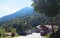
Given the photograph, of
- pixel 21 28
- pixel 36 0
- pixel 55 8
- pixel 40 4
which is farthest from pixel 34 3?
pixel 21 28

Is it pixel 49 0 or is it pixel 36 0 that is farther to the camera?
pixel 36 0

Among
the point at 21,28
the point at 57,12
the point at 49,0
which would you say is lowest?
the point at 21,28

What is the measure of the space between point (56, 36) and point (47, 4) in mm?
4150

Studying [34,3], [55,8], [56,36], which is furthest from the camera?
[34,3]

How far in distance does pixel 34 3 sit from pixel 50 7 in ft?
13.4

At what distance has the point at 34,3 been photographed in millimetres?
27547

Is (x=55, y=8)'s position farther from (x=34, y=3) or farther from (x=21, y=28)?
(x=21, y=28)

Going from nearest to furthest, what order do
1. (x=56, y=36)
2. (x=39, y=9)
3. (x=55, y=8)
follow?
1. (x=56, y=36)
2. (x=55, y=8)
3. (x=39, y=9)

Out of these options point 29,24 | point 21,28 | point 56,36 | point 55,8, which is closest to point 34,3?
point 55,8

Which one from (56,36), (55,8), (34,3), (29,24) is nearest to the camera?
(56,36)

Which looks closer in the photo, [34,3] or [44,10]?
[44,10]

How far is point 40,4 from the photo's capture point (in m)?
25.2

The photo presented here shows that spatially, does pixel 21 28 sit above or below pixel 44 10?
below

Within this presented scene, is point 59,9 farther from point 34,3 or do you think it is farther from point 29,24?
point 29,24
